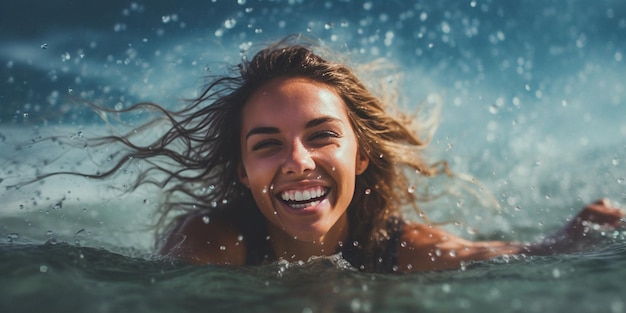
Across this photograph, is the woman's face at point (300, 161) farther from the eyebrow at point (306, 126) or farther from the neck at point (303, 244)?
the neck at point (303, 244)

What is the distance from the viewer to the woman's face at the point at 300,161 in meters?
3.62

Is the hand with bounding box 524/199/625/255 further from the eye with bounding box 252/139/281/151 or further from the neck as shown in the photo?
the eye with bounding box 252/139/281/151

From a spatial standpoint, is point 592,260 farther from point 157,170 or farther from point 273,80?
point 157,170

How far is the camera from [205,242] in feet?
13.2

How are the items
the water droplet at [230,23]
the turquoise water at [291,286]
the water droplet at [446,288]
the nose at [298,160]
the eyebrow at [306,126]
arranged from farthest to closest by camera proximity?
the water droplet at [230,23], the eyebrow at [306,126], the nose at [298,160], the water droplet at [446,288], the turquoise water at [291,286]

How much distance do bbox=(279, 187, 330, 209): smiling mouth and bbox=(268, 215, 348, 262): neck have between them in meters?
0.50

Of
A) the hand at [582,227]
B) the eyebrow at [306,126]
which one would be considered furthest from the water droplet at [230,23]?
the hand at [582,227]

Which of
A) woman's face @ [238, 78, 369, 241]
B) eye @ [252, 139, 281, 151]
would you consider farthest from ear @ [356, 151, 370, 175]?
eye @ [252, 139, 281, 151]

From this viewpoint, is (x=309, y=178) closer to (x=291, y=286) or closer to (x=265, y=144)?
(x=265, y=144)

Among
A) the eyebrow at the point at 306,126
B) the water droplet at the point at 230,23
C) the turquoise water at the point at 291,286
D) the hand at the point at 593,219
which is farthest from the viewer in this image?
the water droplet at the point at 230,23

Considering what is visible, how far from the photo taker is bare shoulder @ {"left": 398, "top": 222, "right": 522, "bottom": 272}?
12.8 ft

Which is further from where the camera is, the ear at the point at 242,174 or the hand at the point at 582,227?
the ear at the point at 242,174

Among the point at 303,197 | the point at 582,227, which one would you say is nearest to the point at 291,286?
the point at 303,197

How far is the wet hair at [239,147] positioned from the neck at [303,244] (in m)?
0.22
